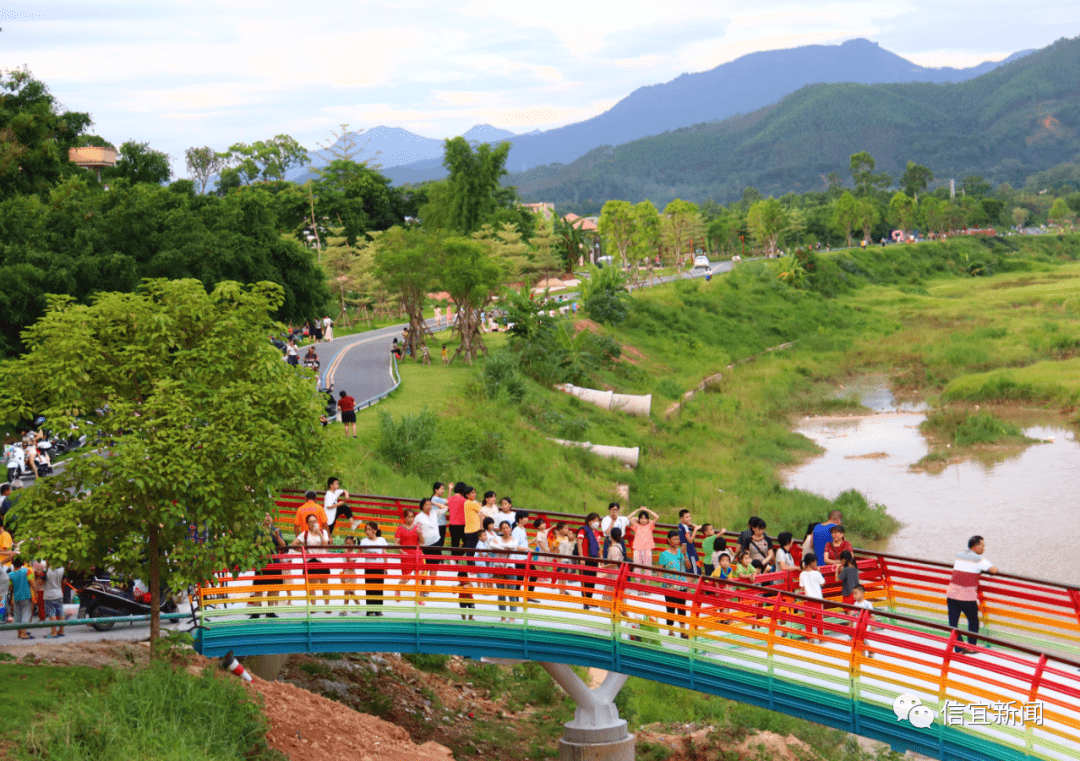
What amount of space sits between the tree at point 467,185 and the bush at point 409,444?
42.3 m

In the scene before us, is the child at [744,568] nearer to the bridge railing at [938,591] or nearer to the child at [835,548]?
the bridge railing at [938,591]

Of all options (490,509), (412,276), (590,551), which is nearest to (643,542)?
(590,551)

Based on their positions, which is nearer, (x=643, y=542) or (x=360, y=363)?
(x=643, y=542)

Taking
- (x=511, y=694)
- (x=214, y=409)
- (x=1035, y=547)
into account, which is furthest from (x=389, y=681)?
(x=1035, y=547)

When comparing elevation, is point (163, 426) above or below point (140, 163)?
below

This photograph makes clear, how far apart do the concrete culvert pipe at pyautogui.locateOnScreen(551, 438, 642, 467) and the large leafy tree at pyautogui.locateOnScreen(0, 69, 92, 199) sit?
24.3 m

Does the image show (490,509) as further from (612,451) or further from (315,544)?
(612,451)

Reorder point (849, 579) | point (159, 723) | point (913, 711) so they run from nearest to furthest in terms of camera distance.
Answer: point (913, 711)
point (159, 723)
point (849, 579)

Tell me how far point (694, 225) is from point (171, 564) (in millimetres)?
91161

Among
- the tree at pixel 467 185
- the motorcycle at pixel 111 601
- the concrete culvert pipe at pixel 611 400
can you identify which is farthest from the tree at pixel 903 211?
the motorcycle at pixel 111 601

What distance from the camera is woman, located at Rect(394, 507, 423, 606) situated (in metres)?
14.5

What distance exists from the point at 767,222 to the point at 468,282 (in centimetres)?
7211

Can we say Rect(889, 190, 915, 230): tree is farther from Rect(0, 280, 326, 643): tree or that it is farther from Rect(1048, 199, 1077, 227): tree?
Rect(0, 280, 326, 643): tree

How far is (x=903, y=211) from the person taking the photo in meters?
130
